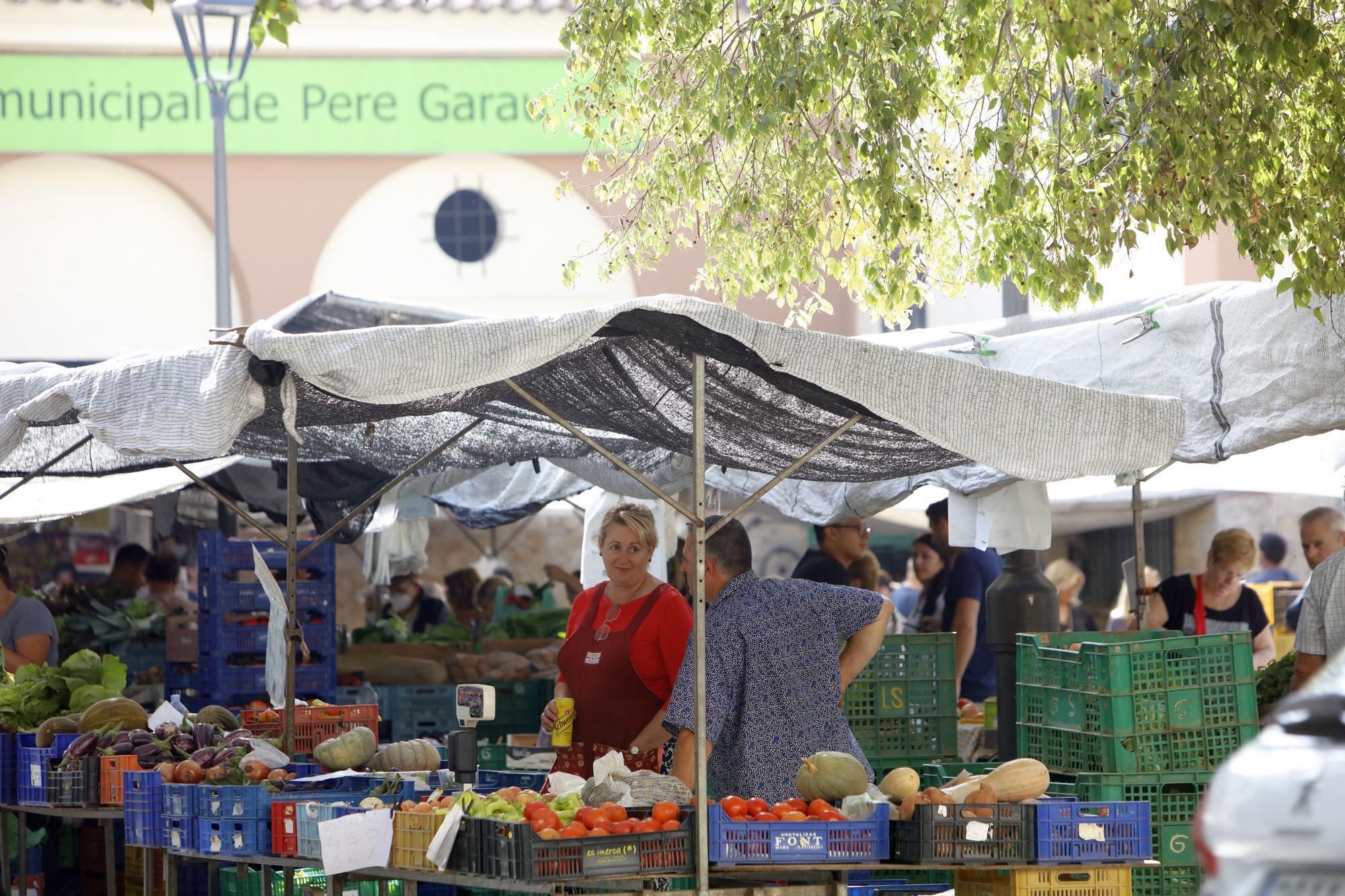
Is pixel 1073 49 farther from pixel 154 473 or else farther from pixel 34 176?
pixel 34 176

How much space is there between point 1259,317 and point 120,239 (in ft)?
53.2

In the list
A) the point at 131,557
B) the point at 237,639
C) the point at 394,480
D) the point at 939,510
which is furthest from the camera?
the point at 131,557

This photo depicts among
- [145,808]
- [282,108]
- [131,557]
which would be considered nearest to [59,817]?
[145,808]

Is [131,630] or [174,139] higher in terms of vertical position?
[174,139]

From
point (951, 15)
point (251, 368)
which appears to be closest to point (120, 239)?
point (951, 15)

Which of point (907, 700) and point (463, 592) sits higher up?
point (463, 592)

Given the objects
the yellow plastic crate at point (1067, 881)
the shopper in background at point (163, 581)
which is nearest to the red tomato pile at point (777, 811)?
the yellow plastic crate at point (1067, 881)

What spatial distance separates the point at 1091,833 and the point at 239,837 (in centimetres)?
296

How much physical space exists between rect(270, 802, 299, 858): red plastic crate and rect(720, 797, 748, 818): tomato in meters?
1.57

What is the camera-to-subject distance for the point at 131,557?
1291 cm

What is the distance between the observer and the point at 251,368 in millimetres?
5059

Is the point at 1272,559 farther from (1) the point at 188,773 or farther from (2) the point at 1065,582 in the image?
(1) the point at 188,773

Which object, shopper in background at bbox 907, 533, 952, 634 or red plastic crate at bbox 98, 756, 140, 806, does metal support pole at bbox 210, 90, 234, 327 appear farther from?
red plastic crate at bbox 98, 756, 140, 806

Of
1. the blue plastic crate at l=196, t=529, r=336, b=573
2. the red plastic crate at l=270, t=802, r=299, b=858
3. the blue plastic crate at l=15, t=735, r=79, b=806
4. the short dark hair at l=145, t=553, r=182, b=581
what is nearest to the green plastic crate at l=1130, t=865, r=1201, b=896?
the red plastic crate at l=270, t=802, r=299, b=858
